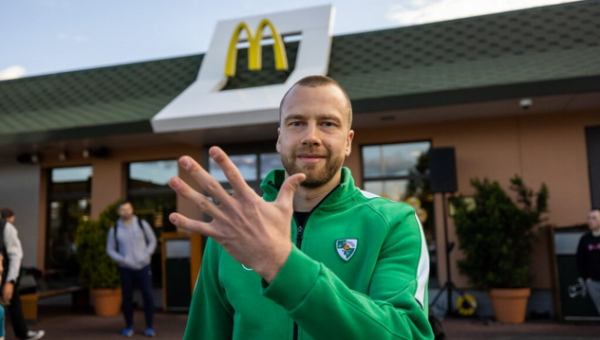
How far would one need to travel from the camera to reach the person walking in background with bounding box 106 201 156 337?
706 centimetres

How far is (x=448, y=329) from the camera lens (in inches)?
283

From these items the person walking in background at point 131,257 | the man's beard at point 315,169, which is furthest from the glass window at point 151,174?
the man's beard at point 315,169

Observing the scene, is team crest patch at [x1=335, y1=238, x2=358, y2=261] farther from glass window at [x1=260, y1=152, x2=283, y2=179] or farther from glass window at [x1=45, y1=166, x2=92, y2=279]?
glass window at [x1=45, y1=166, x2=92, y2=279]

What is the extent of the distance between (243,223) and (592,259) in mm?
6681

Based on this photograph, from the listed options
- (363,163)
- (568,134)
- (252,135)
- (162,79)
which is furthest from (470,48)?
(162,79)

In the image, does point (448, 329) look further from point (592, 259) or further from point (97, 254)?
point (97, 254)

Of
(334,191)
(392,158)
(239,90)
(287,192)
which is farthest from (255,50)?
(287,192)

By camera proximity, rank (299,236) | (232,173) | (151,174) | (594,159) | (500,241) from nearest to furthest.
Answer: (232,173)
(299,236)
(500,241)
(594,159)
(151,174)

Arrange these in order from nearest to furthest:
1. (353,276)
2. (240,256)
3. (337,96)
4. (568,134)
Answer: (240,256)
(353,276)
(337,96)
(568,134)

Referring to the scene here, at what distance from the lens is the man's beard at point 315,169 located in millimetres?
1447

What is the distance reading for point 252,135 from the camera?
9570mm

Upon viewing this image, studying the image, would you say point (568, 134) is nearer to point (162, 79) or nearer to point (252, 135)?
point (252, 135)

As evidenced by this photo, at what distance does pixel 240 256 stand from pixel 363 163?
28.8ft

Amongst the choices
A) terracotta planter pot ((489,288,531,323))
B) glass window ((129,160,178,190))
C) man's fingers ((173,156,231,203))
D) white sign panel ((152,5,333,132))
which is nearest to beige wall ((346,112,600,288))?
terracotta planter pot ((489,288,531,323))
